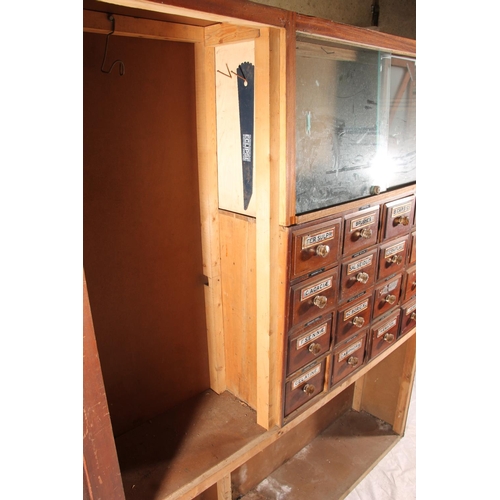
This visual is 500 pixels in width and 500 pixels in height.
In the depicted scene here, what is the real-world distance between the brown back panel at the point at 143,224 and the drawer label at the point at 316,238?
0.44 meters

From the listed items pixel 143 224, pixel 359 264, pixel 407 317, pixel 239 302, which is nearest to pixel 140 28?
pixel 143 224

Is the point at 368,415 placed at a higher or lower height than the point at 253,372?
lower

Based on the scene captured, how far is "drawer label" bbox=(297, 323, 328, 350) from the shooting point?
1.57 m

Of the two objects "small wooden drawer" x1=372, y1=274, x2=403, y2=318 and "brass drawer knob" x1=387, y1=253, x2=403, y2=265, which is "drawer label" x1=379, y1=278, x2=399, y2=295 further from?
"brass drawer knob" x1=387, y1=253, x2=403, y2=265

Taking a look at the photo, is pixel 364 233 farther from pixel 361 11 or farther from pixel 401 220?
pixel 361 11

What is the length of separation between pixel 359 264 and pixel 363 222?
0.17 metres

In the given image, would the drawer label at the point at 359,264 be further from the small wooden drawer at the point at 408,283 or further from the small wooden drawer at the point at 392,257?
the small wooden drawer at the point at 408,283

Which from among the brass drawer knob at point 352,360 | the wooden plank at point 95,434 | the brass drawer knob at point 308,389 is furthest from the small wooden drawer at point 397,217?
the wooden plank at point 95,434

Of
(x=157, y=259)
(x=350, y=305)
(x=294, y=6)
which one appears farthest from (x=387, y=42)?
(x=157, y=259)

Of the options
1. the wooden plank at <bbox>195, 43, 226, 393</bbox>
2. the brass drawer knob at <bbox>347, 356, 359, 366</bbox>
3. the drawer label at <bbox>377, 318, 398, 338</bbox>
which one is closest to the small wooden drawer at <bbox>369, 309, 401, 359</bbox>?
the drawer label at <bbox>377, 318, 398, 338</bbox>

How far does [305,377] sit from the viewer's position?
5.47ft
